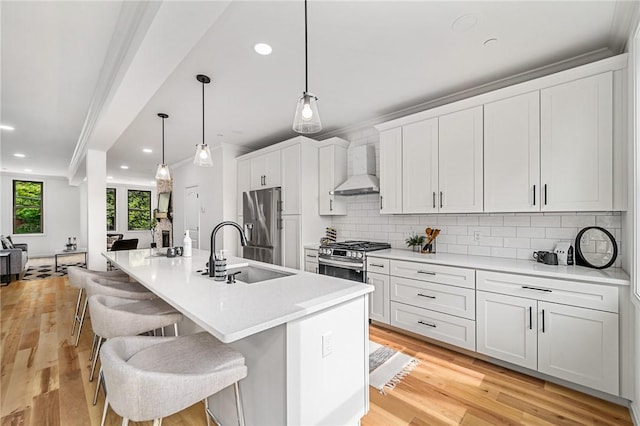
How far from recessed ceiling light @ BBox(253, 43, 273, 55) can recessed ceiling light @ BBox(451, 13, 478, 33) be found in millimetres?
1353

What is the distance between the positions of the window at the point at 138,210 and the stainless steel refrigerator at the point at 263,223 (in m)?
8.06

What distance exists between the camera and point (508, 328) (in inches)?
92.4

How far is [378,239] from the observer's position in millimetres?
3977

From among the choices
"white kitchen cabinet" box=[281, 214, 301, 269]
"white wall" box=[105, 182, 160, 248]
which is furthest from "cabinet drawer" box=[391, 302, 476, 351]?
"white wall" box=[105, 182, 160, 248]

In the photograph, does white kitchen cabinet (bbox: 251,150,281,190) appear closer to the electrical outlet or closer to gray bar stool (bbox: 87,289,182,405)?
gray bar stool (bbox: 87,289,182,405)

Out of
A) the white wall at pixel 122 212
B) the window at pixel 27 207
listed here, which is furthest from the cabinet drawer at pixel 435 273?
the window at pixel 27 207

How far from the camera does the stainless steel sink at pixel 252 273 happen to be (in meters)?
2.29

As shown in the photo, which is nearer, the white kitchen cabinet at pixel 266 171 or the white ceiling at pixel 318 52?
the white ceiling at pixel 318 52

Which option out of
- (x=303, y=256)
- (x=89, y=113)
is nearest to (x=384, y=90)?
(x=303, y=256)

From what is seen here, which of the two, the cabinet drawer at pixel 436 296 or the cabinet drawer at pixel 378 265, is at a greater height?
the cabinet drawer at pixel 378 265

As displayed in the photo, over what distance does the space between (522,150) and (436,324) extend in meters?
1.77

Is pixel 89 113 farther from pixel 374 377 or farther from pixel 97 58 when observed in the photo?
pixel 374 377

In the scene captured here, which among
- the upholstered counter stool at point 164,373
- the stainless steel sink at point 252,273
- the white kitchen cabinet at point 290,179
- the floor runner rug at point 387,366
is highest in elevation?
the white kitchen cabinet at point 290,179

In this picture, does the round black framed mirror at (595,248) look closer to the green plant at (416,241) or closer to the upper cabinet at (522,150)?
the upper cabinet at (522,150)
